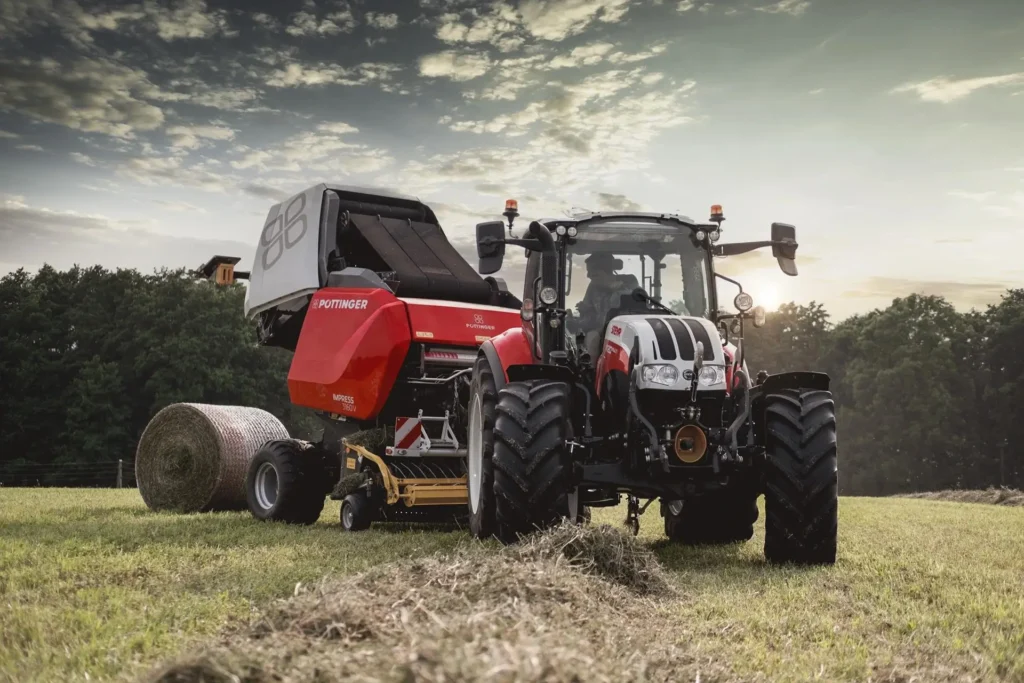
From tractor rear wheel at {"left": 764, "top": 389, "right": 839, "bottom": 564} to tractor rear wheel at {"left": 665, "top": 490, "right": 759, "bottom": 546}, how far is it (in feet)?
4.81

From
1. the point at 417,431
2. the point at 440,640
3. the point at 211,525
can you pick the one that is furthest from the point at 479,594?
the point at 211,525

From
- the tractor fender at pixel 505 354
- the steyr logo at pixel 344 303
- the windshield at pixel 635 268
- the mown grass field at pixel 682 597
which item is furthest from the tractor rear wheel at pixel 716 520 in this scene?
the steyr logo at pixel 344 303

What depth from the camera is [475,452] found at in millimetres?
8156

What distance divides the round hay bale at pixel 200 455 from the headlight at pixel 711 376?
679 centimetres

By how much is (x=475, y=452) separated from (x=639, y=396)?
2.06 m

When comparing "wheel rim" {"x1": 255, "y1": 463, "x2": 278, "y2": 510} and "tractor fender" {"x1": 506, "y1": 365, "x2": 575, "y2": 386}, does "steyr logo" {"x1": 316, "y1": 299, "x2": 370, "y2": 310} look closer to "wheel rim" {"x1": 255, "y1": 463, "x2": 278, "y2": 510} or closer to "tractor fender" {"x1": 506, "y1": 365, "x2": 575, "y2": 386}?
"wheel rim" {"x1": 255, "y1": 463, "x2": 278, "y2": 510}

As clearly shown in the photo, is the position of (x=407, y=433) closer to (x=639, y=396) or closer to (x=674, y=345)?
(x=639, y=396)

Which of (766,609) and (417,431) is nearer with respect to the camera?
(766,609)

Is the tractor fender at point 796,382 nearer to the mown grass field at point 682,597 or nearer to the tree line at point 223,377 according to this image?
the mown grass field at point 682,597

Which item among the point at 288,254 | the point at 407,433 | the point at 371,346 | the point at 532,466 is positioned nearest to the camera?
the point at 532,466

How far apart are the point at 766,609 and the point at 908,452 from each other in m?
47.6

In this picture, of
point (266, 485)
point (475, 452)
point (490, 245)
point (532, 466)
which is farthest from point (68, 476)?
point (532, 466)

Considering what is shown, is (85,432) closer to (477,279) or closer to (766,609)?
(477,279)

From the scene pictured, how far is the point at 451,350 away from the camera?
9.69 metres
